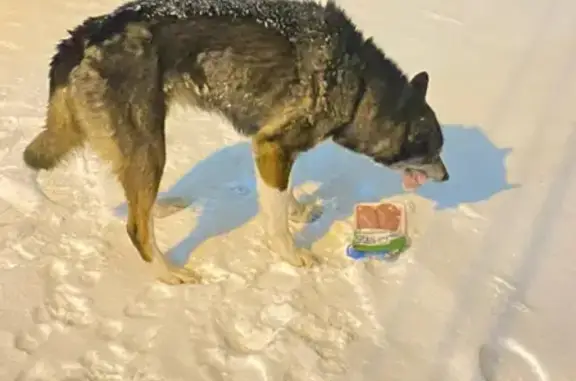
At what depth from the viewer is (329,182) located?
323 centimetres

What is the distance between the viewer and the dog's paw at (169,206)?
305 cm

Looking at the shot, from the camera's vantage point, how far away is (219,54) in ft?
8.36

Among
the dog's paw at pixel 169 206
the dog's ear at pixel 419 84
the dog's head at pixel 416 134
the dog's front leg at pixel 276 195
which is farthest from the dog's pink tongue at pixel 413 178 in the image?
the dog's paw at pixel 169 206

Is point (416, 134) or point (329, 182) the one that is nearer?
point (416, 134)

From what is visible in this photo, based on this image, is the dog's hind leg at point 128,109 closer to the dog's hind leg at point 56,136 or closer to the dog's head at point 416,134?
the dog's hind leg at point 56,136

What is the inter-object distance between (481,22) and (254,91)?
7.15ft

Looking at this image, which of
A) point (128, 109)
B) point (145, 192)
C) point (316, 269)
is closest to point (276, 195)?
point (316, 269)

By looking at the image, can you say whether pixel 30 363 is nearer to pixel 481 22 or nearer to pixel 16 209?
pixel 16 209

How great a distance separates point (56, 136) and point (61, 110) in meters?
0.14

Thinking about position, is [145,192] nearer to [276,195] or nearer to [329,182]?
[276,195]

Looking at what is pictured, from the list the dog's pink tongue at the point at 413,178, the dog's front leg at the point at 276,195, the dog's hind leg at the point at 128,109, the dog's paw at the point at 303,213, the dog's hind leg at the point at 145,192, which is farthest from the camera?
the dog's paw at the point at 303,213

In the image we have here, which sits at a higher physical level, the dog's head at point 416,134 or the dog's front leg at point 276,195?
the dog's head at point 416,134

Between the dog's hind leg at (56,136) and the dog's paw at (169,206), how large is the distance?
47 cm

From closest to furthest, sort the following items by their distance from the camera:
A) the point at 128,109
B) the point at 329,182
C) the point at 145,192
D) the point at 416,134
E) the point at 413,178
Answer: the point at 128,109 → the point at 145,192 → the point at 416,134 → the point at 413,178 → the point at 329,182
